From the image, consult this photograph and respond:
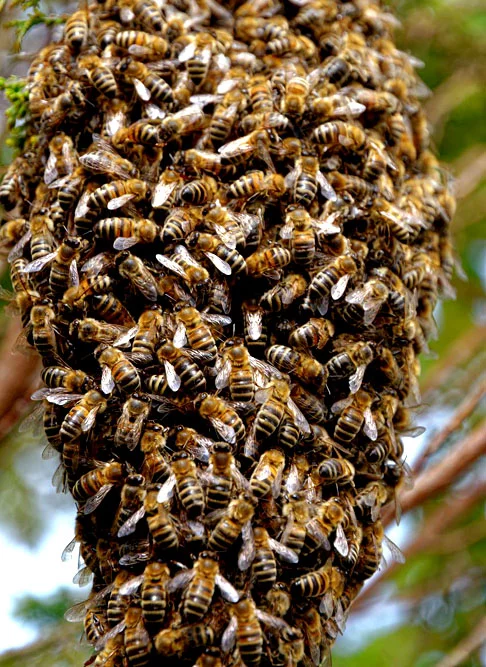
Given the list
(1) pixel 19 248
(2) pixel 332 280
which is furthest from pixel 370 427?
(1) pixel 19 248

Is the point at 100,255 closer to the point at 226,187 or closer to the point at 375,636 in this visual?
the point at 226,187

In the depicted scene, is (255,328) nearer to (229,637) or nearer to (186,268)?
(186,268)

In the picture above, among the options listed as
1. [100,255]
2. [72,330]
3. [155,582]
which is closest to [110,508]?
A: [155,582]

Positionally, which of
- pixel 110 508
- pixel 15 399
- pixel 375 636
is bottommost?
pixel 375 636

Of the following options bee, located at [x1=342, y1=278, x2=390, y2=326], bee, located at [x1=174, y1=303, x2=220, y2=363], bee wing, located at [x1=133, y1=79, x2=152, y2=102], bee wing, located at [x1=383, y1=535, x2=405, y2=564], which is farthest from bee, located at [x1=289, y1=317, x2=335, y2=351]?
bee wing, located at [x1=133, y1=79, x2=152, y2=102]

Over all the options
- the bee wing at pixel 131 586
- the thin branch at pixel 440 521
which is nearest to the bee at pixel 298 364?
the bee wing at pixel 131 586

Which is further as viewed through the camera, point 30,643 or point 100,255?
point 30,643

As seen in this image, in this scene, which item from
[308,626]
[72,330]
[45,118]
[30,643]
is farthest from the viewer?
[30,643]
